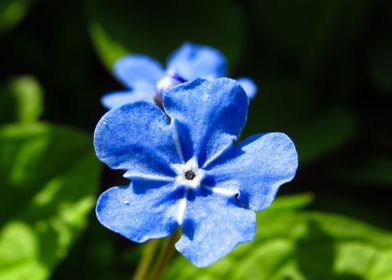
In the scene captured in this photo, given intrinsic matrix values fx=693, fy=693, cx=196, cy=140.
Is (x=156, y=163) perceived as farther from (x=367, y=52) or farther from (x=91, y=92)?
(x=367, y=52)

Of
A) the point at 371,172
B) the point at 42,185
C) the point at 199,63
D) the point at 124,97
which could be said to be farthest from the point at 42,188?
the point at 371,172

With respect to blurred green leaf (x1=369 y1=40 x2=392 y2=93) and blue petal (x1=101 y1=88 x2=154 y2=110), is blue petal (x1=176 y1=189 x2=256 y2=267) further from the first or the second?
blurred green leaf (x1=369 y1=40 x2=392 y2=93)

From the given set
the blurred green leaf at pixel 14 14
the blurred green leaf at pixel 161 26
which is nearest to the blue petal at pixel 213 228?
the blurred green leaf at pixel 161 26

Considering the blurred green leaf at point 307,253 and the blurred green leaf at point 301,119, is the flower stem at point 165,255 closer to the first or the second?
the blurred green leaf at point 307,253

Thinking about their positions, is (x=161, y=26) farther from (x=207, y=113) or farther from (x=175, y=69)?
(x=207, y=113)

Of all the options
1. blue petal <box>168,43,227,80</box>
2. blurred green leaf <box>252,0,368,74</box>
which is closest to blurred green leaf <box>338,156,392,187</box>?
blurred green leaf <box>252,0,368,74</box>
